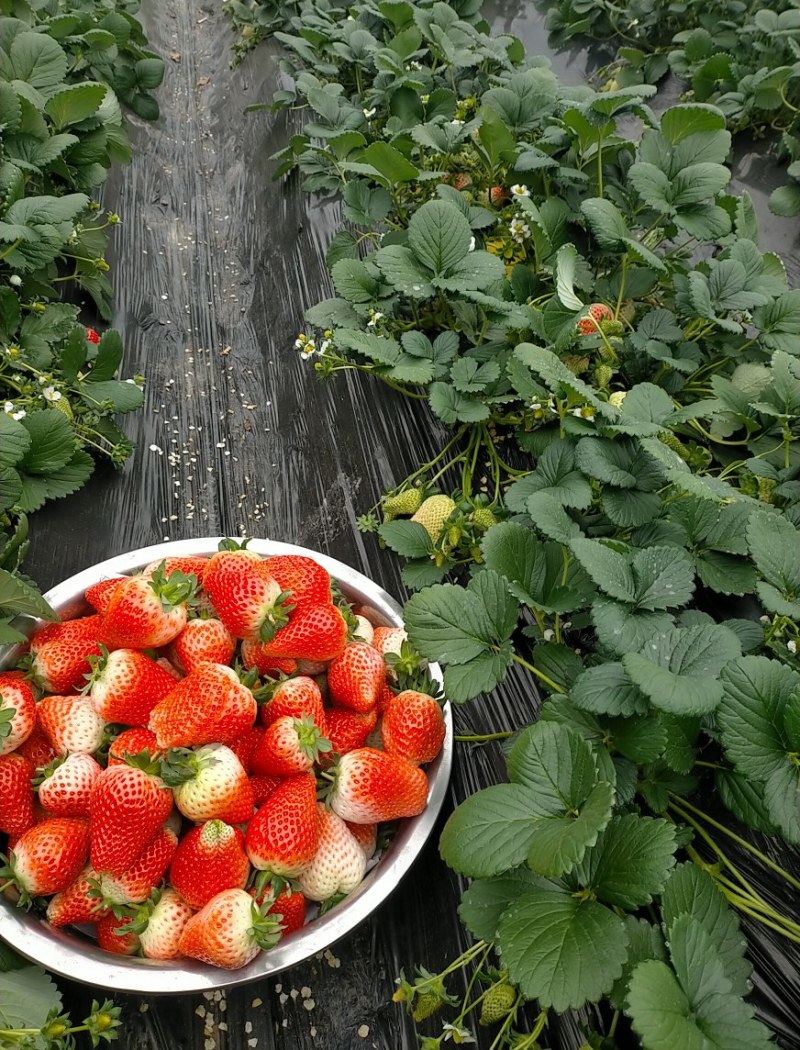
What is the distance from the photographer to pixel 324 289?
1.70 m

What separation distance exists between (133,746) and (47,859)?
0.13 m

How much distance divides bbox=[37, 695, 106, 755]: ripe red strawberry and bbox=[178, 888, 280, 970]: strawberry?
0.22 m

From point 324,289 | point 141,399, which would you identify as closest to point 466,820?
point 141,399

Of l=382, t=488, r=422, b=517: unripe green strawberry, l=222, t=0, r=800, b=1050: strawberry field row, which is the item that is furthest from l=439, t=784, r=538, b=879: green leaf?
l=382, t=488, r=422, b=517: unripe green strawberry

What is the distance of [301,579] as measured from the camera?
926mm

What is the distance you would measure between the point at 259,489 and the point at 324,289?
542 millimetres

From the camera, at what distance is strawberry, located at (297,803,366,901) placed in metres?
0.81

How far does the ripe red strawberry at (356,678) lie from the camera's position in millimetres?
883

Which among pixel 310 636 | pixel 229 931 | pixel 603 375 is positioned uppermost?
pixel 603 375

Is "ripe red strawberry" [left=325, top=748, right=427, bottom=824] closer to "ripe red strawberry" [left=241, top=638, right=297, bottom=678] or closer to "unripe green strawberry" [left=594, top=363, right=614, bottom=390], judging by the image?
"ripe red strawberry" [left=241, top=638, right=297, bottom=678]

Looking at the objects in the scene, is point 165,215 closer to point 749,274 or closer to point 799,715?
point 749,274

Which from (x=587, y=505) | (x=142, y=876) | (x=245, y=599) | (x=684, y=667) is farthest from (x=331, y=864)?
(x=587, y=505)

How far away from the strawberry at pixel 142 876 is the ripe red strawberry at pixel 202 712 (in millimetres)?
96

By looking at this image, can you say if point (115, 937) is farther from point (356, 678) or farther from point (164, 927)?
point (356, 678)
